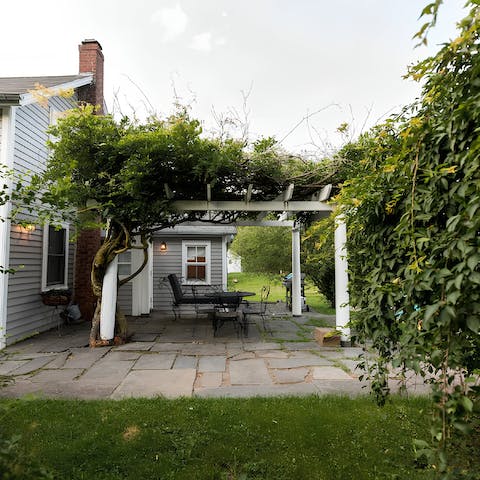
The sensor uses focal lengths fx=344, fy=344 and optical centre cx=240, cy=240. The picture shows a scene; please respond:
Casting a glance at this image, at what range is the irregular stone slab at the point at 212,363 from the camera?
176 inches

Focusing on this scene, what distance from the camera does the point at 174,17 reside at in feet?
30.0

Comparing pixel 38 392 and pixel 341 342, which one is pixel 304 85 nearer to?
pixel 341 342

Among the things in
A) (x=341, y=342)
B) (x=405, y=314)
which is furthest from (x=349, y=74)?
(x=405, y=314)

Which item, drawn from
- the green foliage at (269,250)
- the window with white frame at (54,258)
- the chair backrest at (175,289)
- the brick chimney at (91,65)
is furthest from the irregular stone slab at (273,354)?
the green foliage at (269,250)

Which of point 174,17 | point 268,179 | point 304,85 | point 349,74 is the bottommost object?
point 268,179

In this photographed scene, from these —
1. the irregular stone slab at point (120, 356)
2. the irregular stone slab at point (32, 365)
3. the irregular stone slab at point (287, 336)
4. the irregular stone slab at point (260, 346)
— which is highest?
the irregular stone slab at point (32, 365)

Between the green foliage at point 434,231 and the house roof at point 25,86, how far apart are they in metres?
4.97

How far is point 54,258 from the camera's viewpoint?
7.49m

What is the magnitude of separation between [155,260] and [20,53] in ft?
25.2

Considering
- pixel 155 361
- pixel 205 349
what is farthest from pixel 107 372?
pixel 205 349

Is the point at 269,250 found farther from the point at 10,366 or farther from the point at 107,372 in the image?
the point at 10,366

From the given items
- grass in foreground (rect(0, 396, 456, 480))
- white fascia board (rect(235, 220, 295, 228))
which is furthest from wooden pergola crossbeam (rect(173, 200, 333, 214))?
grass in foreground (rect(0, 396, 456, 480))

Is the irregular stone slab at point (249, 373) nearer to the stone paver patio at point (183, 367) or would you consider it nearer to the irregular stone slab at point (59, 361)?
the stone paver patio at point (183, 367)

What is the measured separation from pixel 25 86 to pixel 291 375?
723 centimetres
